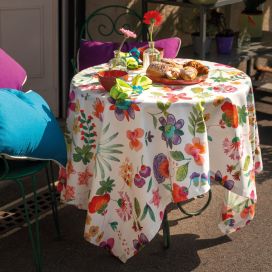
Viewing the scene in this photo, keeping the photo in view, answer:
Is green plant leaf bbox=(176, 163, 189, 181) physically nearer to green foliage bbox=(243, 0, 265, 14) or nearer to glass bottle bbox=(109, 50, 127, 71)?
glass bottle bbox=(109, 50, 127, 71)

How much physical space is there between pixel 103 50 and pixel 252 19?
2.18 metres

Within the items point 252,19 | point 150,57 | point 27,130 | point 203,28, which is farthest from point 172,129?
point 252,19

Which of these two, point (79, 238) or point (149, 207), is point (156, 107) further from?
point (79, 238)

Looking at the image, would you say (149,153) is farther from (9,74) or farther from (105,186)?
(9,74)

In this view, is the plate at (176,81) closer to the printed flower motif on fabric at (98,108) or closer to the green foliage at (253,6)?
the printed flower motif on fabric at (98,108)

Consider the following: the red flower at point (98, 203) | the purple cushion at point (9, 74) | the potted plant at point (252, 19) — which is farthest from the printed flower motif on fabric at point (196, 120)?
the potted plant at point (252, 19)

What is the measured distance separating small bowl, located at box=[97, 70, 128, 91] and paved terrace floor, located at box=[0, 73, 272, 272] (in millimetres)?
919

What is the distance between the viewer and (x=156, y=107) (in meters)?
3.07

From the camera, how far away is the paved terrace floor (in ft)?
11.2

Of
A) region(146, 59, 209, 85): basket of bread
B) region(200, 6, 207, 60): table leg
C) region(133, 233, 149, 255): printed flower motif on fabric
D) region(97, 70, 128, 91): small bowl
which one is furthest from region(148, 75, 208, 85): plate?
region(200, 6, 207, 60): table leg

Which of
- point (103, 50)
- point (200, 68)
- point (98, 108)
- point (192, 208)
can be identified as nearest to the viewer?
point (98, 108)

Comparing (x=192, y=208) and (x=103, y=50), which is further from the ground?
(x=103, y=50)

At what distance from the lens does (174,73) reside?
3.38 meters

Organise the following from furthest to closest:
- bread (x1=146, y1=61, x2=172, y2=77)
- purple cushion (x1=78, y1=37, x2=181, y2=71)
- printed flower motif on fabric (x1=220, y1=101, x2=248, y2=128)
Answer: purple cushion (x1=78, y1=37, x2=181, y2=71)
bread (x1=146, y1=61, x2=172, y2=77)
printed flower motif on fabric (x1=220, y1=101, x2=248, y2=128)
